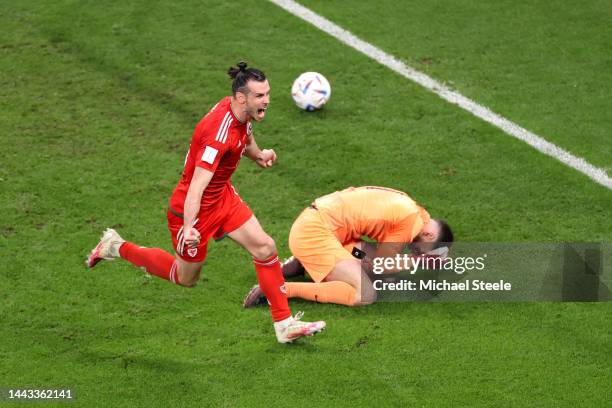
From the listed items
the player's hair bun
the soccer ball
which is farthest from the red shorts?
the soccer ball

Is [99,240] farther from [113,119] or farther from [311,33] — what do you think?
[311,33]

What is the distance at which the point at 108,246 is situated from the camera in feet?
24.1

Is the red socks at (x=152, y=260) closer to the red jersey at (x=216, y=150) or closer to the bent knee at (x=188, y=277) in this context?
the bent knee at (x=188, y=277)

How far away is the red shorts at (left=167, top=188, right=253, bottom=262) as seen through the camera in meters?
6.70

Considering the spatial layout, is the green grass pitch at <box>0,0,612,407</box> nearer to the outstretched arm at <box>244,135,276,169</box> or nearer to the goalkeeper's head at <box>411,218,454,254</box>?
the goalkeeper's head at <box>411,218,454,254</box>

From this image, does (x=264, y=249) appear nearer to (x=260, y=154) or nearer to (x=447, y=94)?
(x=260, y=154)

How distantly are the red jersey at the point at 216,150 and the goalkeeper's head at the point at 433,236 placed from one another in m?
1.54

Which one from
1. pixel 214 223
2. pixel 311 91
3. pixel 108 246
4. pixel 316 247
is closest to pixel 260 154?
pixel 214 223

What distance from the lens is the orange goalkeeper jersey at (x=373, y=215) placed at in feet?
24.4

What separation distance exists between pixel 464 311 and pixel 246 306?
1.50 m

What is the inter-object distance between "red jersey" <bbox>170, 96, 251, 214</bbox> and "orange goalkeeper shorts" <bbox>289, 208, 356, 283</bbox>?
88cm

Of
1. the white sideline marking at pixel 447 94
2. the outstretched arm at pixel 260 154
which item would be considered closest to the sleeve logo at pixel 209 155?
the outstretched arm at pixel 260 154

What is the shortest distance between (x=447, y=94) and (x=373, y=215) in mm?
2775

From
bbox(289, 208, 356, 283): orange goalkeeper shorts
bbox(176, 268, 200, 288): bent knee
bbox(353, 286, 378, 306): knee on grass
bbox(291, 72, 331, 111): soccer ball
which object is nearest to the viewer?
bbox(176, 268, 200, 288): bent knee
